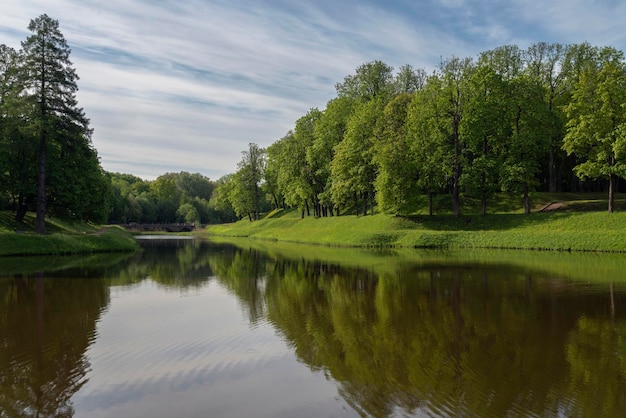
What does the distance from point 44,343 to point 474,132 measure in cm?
4224

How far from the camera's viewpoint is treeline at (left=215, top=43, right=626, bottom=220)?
134 ft

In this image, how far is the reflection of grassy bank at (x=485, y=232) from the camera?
33.9 meters

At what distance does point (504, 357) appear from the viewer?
918 centimetres

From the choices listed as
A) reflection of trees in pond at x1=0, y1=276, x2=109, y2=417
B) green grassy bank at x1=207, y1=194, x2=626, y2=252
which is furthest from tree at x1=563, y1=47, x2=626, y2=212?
reflection of trees in pond at x1=0, y1=276, x2=109, y2=417

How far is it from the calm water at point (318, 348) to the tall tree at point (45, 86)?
1939 cm

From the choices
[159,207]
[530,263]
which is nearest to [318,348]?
[530,263]

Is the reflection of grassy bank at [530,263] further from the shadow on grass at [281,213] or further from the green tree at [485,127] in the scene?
the shadow on grass at [281,213]

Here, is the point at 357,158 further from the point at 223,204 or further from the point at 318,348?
the point at 223,204

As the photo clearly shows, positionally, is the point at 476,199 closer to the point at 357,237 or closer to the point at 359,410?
the point at 357,237

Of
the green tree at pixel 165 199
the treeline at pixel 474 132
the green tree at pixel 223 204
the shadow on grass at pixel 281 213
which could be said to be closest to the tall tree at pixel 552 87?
the treeline at pixel 474 132

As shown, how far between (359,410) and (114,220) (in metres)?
Result: 118

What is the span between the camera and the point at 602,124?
3909cm

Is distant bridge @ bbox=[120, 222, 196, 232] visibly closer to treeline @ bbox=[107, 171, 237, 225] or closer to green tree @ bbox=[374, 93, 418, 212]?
treeline @ bbox=[107, 171, 237, 225]

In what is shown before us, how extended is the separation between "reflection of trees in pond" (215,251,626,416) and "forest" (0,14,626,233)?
26714 mm
